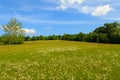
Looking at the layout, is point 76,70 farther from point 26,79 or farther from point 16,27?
point 16,27

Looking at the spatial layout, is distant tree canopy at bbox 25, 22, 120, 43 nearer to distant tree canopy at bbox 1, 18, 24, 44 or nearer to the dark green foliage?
the dark green foliage

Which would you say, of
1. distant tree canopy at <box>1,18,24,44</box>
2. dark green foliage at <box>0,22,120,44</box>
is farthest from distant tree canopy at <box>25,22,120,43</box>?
distant tree canopy at <box>1,18,24,44</box>

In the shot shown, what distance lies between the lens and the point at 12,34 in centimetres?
9325

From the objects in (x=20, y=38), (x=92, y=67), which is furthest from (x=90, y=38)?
(x=92, y=67)

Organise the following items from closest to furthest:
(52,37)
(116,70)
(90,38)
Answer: (116,70) < (90,38) < (52,37)

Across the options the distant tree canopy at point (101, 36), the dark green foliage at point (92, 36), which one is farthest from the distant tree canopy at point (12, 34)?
the distant tree canopy at point (101, 36)

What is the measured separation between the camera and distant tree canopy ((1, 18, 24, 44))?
92688 mm

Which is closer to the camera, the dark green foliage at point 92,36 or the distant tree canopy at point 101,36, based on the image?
the dark green foliage at point 92,36

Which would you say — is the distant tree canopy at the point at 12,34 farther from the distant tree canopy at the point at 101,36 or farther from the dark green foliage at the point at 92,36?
the distant tree canopy at the point at 101,36

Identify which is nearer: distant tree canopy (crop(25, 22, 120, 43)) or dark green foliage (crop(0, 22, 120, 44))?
dark green foliage (crop(0, 22, 120, 44))

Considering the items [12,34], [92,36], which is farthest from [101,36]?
[12,34]

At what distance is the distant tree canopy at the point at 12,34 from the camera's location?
9269 centimetres

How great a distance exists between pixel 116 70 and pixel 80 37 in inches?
3908

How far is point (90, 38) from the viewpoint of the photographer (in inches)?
4417
